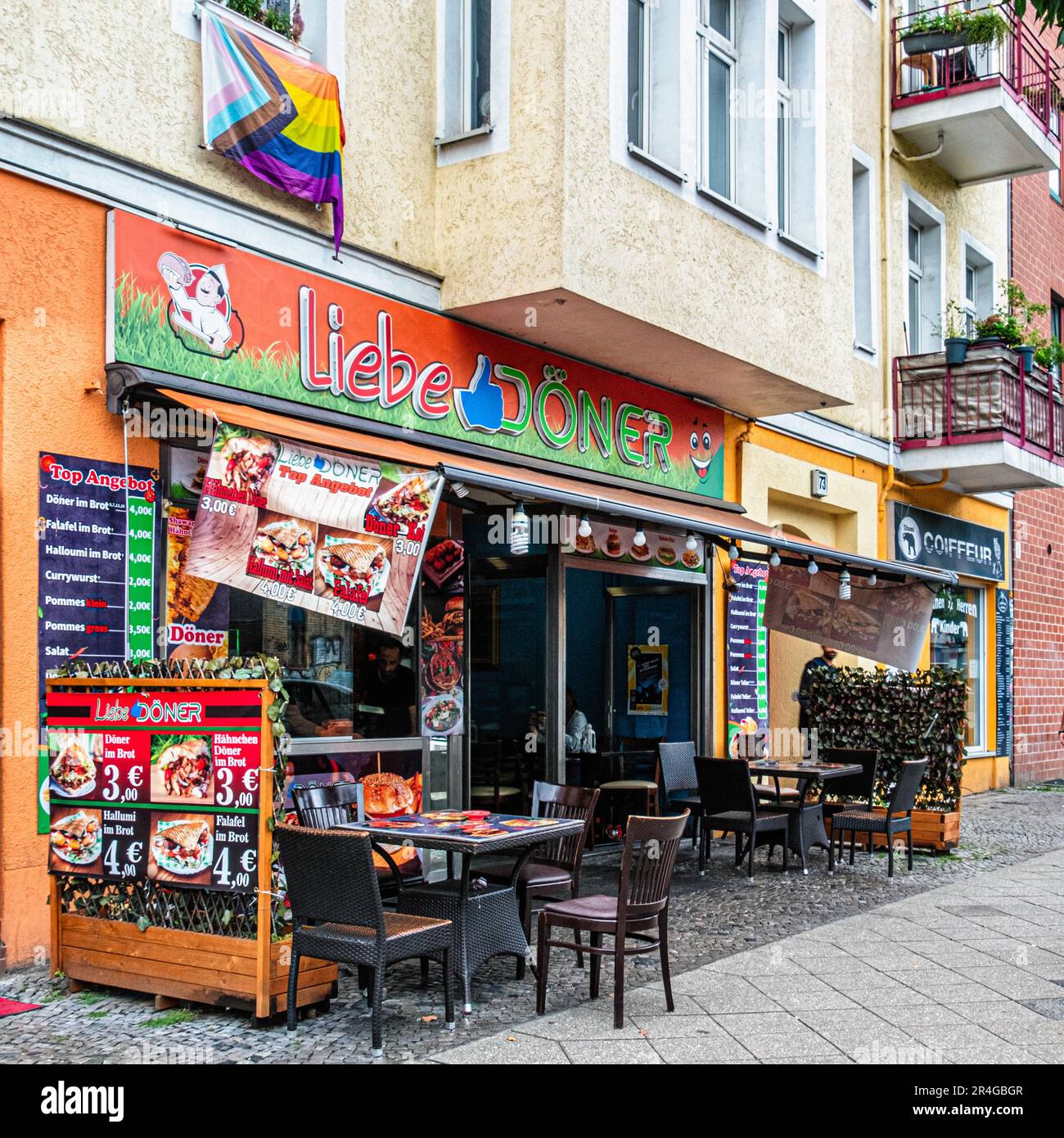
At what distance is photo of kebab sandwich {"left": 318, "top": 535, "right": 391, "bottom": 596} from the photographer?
707 cm

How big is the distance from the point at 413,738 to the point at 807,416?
277 inches

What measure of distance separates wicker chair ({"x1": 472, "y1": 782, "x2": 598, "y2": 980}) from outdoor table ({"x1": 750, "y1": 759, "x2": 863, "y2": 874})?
311 cm

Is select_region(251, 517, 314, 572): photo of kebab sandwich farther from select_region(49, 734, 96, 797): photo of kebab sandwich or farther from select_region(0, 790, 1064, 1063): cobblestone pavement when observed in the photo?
select_region(0, 790, 1064, 1063): cobblestone pavement

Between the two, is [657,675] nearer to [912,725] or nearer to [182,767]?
[912,725]

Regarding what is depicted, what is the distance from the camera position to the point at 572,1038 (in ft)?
18.5

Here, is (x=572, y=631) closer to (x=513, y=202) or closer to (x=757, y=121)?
(x=513, y=202)

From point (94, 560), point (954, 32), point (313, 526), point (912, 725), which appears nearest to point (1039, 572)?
point (954, 32)

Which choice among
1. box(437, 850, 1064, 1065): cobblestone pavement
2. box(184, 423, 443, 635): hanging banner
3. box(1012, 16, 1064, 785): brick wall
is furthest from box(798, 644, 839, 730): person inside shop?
box(1012, 16, 1064, 785): brick wall

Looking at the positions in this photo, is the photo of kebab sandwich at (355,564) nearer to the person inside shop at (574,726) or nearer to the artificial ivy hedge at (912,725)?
the person inside shop at (574,726)

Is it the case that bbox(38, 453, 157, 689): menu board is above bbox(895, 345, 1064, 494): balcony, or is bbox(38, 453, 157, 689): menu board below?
below

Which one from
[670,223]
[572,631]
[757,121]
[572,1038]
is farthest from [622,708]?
[572,1038]

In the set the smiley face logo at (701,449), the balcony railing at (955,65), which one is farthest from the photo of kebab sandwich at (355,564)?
the balcony railing at (955,65)
